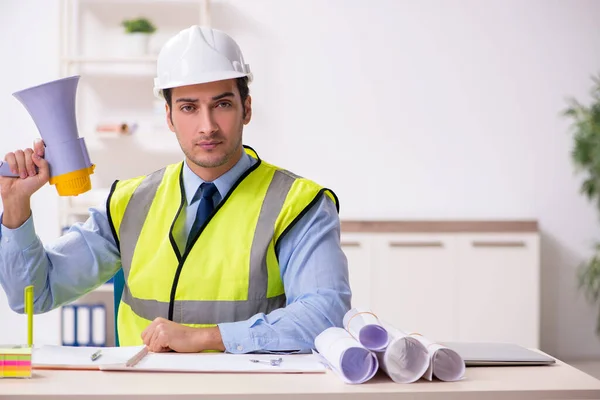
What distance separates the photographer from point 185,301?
2.11 metres

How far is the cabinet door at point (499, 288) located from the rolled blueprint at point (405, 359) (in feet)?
11.1

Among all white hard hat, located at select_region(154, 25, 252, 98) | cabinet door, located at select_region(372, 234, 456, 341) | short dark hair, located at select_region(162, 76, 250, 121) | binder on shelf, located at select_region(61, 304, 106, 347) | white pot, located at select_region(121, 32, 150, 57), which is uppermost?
white pot, located at select_region(121, 32, 150, 57)

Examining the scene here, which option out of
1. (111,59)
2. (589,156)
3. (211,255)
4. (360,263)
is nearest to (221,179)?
(211,255)

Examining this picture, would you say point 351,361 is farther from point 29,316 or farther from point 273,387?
point 29,316

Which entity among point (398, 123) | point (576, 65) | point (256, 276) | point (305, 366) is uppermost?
point (576, 65)

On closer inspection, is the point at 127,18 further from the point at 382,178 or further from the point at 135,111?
the point at 382,178

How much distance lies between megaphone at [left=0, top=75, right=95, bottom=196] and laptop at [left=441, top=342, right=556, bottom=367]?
883 mm

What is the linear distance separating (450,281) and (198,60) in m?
3.07

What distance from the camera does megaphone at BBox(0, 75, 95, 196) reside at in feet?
6.16

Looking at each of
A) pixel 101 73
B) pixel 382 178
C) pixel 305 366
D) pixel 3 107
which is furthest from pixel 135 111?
pixel 305 366

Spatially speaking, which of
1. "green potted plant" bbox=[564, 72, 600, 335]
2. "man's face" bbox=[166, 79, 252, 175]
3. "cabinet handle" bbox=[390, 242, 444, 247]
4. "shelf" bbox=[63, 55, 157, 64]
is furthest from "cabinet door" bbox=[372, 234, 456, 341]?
"man's face" bbox=[166, 79, 252, 175]

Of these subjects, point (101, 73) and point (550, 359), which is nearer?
point (550, 359)

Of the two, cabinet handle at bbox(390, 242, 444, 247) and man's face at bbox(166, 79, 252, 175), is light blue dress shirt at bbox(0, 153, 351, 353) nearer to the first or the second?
man's face at bbox(166, 79, 252, 175)

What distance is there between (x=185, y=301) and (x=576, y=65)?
3964mm
